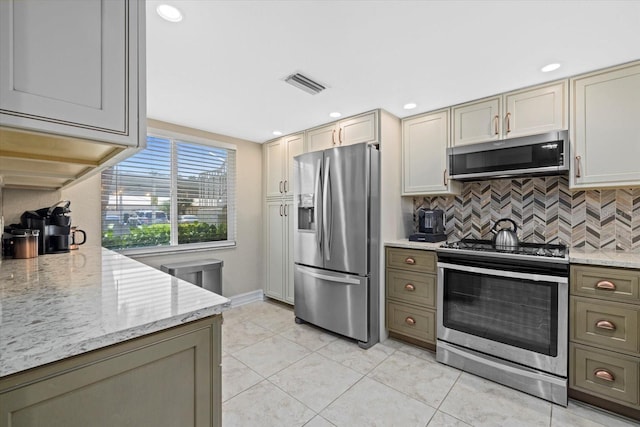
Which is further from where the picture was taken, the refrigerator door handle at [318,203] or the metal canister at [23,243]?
the refrigerator door handle at [318,203]

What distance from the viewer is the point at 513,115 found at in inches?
92.4

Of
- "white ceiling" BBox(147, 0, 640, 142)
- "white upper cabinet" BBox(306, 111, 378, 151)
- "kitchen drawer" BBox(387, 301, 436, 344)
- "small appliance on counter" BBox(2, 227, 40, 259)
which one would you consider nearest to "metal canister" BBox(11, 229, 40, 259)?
"small appliance on counter" BBox(2, 227, 40, 259)

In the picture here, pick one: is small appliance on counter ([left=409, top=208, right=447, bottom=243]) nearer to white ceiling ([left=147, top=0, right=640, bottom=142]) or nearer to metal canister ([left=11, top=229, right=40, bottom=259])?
white ceiling ([left=147, top=0, right=640, bottom=142])

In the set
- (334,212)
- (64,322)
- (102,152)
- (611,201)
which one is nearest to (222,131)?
(334,212)

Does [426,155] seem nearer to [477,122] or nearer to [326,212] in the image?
[477,122]

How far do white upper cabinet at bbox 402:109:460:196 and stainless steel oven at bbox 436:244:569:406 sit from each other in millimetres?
735

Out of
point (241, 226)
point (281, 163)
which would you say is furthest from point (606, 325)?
point (241, 226)

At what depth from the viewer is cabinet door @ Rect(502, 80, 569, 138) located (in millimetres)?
2143

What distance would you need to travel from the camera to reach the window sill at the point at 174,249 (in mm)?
2986

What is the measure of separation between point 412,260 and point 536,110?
1.58m

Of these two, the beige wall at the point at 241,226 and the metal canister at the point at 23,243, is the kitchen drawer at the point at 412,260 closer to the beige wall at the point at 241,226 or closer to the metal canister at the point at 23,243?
the beige wall at the point at 241,226

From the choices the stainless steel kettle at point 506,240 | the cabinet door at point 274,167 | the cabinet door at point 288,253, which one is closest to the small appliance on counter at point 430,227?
the stainless steel kettle at point 506,240

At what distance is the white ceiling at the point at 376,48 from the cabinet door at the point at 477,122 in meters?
0.09

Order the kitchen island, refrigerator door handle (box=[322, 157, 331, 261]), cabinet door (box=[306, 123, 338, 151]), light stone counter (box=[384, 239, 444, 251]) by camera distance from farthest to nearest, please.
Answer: cabinet door (box=[306, 123, 338, 151]) < refrigerator door handle (box=[322, 157, 331, 261]) < light stone counter (box=[384, 239, 444, 251]) < the kitchen island
